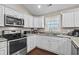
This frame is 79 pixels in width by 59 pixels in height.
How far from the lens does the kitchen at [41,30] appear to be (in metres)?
2.00

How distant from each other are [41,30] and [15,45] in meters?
2.17

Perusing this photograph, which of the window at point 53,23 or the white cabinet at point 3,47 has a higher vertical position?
the window at point 53,23

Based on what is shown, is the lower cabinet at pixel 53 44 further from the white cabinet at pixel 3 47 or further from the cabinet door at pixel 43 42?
the white cabinet at pixel 3 47

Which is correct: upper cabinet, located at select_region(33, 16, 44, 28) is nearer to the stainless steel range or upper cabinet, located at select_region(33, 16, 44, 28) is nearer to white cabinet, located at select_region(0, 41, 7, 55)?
the stainless steel range

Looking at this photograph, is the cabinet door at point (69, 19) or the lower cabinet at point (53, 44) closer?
the lower cabinet at point (53, 44)

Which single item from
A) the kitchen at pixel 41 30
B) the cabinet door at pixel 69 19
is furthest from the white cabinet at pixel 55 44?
the cabinet door at pixel 69 19

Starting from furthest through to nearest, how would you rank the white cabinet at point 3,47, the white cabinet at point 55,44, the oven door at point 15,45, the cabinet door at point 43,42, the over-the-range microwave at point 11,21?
the cabinet door at point 43,42
the white cabinet at point 55,44
the over-the-range microwave at point 11,21
the oven door at point 15,45
the white cabinet at point 3,47

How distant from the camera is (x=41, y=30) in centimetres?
402
